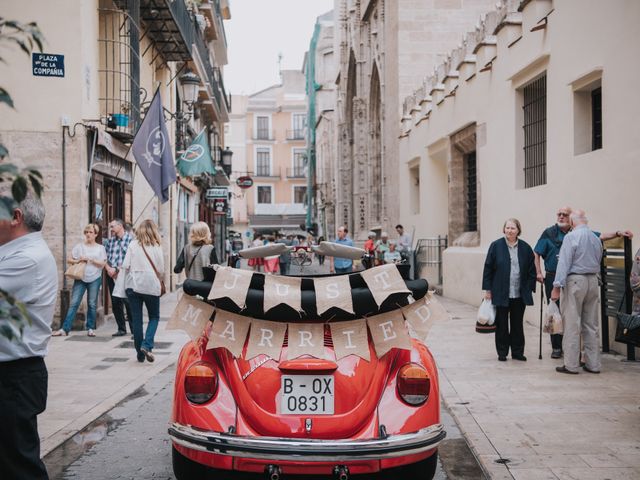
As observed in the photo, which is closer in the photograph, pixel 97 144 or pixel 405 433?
pixel 405 433

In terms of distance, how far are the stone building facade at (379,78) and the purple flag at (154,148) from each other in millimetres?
14102

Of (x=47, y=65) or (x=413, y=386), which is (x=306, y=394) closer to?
(x=413, y=386)

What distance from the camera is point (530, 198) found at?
41.6 feet

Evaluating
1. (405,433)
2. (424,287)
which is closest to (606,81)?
(424,287)

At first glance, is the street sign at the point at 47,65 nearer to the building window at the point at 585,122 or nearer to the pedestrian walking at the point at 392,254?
the building window at the point at 585,122

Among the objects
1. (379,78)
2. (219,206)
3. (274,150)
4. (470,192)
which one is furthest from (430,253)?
(274,150)

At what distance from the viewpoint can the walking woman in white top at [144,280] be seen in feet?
29.2

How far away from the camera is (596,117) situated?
1083cm

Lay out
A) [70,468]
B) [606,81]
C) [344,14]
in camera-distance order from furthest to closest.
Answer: [344,14] < [606,81] < [70,468]

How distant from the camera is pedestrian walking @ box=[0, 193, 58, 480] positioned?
3.50m

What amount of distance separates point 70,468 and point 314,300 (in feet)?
6.98

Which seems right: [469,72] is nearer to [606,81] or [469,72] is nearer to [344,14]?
[606,81]

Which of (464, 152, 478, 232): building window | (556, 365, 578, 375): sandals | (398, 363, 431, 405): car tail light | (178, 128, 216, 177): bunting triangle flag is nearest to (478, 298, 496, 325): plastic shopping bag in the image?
(556, 365, 578, 375): sandals

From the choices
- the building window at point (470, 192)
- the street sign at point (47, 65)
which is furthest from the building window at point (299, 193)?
the street sign at point (47, 65)
